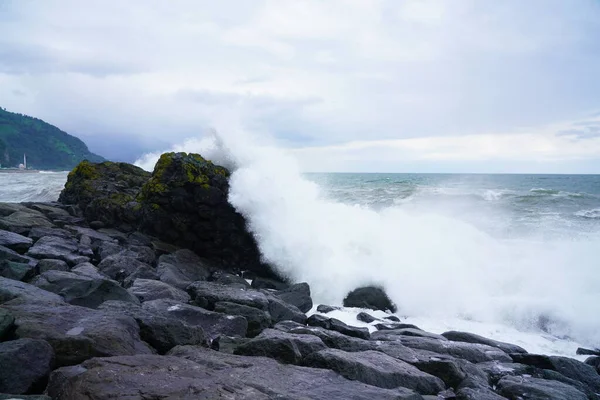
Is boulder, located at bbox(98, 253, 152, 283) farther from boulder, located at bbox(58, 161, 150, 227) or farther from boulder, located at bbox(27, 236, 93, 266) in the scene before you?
boulder, located at bbox(58, 161, 150, 227)

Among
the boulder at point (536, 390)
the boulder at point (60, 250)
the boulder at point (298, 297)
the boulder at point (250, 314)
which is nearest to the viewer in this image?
the boulder at point (536, 390)

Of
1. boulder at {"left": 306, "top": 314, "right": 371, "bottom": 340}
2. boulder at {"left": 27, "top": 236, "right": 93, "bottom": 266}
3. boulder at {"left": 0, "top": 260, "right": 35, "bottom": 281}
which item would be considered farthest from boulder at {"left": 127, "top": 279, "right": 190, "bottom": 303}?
boulder at {"left": 306, "top": 314, "right": 371, "bottom": 340}

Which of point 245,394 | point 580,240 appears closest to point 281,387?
point 245,394

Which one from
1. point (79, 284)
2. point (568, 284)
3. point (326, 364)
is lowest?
point (568, 284)

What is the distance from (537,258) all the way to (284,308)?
10217 mm

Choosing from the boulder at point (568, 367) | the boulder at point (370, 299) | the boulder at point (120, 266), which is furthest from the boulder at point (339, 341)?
the boulder at point (120, 266)

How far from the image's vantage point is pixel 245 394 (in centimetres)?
368

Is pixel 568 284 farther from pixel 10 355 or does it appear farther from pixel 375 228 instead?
pixel 10 355

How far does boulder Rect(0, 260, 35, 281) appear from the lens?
6445 mm

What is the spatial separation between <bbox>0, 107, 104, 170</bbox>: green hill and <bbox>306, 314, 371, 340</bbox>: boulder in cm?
12148

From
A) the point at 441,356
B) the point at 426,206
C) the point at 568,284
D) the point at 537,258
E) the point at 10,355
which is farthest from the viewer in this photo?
the point at 426,206

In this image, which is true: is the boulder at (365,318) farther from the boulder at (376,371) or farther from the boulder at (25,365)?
the boulder at (25,365)

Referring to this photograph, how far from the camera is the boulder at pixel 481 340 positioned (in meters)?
7.51

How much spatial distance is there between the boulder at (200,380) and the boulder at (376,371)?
21 cm
